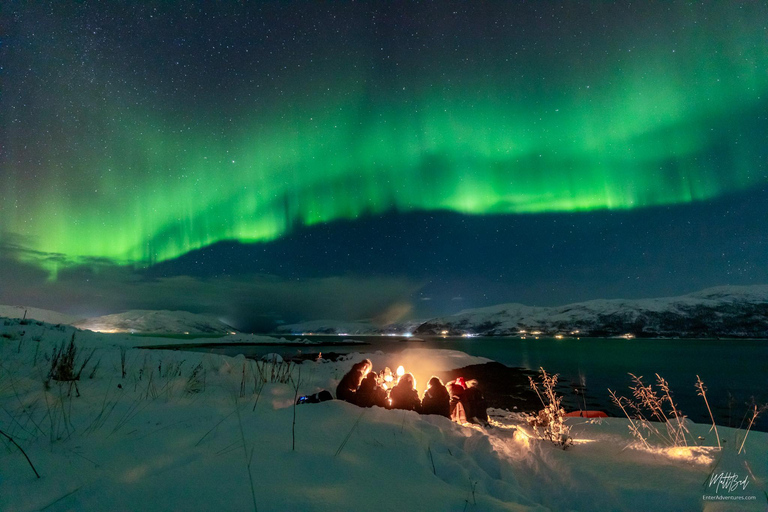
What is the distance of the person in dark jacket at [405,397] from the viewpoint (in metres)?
6.24

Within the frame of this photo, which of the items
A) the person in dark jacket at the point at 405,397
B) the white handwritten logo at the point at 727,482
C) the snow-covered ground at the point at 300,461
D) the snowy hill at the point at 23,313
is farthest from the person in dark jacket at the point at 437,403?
the snowy hill at the point at 23,313

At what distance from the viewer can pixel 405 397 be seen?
6.37 m

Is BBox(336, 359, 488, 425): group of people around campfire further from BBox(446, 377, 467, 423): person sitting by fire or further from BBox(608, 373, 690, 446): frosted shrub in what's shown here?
BBox(608, 373, 690, 446): frosted shrub

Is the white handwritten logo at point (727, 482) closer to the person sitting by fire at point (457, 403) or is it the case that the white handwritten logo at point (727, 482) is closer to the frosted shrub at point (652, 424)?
the frosted shrub at point (652, 424)

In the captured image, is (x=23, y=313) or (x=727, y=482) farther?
(x=23, y=313)

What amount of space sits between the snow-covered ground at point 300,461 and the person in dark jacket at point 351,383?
1.61 meters

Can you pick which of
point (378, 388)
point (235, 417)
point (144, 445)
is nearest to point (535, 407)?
point (378, 388)

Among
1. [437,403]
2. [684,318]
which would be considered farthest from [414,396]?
[684,318]

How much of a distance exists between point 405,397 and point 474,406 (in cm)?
156

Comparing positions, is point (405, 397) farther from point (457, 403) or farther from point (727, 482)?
point (727, 482)

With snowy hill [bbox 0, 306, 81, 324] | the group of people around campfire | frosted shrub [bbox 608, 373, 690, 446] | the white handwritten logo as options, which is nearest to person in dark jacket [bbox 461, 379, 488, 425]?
the group of people around campfire

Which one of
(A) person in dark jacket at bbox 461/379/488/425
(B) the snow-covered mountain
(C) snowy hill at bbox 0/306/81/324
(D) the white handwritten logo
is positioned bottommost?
(B) the snow-covered mountain

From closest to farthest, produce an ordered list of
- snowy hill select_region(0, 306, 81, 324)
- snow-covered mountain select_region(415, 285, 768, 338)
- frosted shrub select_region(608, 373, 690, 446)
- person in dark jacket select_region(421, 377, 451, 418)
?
frosted shrub select_region(608, 373, 690, 446) < person in dark jacket select_region(421, 377, 451, 418) < snowy hill select_region(0, 306, 81, 324) < snow-covered mountain select_region(415, 285, 768, 338)

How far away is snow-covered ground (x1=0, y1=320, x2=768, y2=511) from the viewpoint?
5.47 feet
